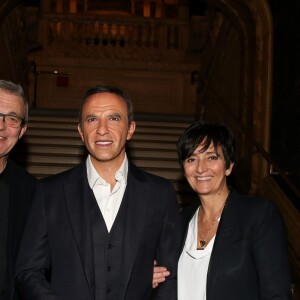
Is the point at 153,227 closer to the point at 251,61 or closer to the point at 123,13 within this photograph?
the point at 251,61

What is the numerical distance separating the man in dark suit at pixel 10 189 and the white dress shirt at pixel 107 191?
1.41ft

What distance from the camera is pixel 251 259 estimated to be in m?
2.71

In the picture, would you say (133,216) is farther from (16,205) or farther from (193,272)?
(16,205)

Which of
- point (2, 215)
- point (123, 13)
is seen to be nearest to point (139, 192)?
point (2, 215)

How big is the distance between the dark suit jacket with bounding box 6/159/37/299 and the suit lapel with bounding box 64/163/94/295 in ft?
1.04

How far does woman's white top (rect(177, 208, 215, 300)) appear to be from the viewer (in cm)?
278

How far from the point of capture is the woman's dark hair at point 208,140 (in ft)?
9.94

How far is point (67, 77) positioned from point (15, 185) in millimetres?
11166

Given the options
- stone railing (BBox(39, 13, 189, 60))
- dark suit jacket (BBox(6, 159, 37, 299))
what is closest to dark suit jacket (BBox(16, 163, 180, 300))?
dark suit jacket (BBox(6, 159, 37, 299))

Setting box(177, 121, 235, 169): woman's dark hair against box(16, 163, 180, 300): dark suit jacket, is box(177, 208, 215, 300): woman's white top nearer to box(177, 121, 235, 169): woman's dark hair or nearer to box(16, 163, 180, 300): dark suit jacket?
box(16, 163, 180, 300): dark suit jacket

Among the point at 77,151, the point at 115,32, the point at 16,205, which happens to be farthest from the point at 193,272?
the point at 115,32

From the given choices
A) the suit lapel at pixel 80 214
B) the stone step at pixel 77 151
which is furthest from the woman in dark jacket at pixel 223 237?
the stone step at pixel 77 151

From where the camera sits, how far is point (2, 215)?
285 centimetres

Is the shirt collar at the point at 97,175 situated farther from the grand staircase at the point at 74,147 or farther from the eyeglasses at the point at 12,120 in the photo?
the grand staircase at the point at 74,147
